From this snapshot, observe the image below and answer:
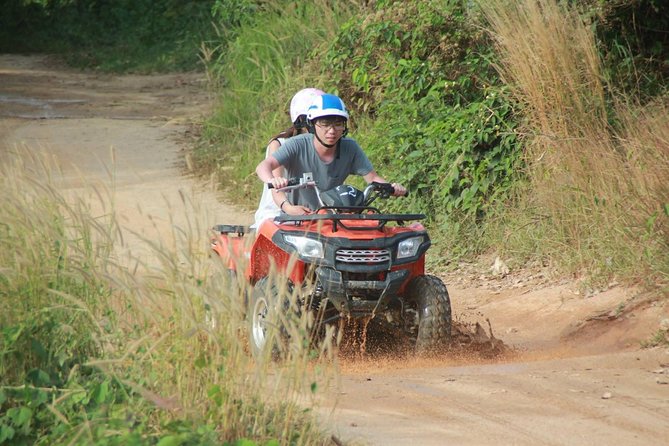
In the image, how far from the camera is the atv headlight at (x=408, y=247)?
6.68m

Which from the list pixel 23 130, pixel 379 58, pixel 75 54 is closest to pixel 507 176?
pixel 379 58

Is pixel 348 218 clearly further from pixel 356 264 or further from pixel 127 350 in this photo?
pixel 127 350

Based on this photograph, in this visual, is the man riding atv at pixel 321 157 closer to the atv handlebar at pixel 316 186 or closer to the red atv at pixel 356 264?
the atv handlebar at pixel 316 186

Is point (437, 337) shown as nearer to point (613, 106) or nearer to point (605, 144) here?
point (605, 144)

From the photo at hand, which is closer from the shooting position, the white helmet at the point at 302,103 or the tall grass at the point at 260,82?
the white helmet at the point at 302,103

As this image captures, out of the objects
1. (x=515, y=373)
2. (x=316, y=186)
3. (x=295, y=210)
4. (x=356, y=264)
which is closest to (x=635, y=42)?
(x=316, y=186)

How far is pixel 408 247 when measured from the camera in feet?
22.0

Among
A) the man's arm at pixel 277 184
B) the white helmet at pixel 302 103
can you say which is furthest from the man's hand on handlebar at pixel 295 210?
the white helmet at pixel 302 103

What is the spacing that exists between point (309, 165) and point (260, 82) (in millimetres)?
7185

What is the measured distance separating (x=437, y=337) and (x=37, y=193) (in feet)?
8.71

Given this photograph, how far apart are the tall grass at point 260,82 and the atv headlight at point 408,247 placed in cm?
599

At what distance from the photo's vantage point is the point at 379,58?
11844mm

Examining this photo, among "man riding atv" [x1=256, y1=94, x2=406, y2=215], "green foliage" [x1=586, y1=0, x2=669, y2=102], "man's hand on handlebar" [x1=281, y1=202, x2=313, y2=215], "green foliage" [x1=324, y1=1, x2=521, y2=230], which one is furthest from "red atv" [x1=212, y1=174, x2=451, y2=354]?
"green foliage" [x1=586, y1=0, x2=669, y2=102]

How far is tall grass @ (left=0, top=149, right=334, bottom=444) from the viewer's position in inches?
172
